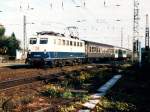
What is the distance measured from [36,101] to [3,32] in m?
69.0

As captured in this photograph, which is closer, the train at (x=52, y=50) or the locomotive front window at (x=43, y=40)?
the train at (x=52, y=50)

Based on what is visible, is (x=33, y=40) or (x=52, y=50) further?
(x=33, y=40)

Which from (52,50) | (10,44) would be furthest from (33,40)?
(10,44)

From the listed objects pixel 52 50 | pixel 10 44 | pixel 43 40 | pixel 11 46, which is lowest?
pixel 52 50

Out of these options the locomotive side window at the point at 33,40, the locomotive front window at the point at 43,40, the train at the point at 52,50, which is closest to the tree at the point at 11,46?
the train at the point at 52,50

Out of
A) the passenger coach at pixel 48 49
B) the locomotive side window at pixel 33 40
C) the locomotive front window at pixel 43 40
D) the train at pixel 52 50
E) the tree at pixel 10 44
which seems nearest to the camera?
the passenger coach at pixel 48 49

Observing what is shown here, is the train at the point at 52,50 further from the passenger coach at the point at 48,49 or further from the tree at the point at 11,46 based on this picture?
the tree at the point at 11,46

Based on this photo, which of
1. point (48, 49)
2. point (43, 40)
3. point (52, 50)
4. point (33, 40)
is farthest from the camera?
point (33, 40)

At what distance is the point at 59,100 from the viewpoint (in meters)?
15.0

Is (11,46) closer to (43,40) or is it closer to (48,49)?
(43,40)

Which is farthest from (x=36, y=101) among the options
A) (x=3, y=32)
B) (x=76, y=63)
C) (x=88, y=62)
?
(x=3, y=32)

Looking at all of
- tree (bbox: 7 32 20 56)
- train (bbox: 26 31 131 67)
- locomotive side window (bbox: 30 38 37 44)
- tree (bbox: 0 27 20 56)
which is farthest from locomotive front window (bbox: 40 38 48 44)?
tree (bbox: 7 32 20 56)

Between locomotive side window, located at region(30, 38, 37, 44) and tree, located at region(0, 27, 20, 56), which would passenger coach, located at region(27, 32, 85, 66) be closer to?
locomotive side window, located at region(30, 38, 37, 44)

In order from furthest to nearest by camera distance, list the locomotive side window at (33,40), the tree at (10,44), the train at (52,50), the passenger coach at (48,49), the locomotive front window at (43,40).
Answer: the tree at (10,44)
the locomotive side window at (33,40)
the locomotive front window at (43,40)
the train at (52,50)
the passenger coach at (48,49)
